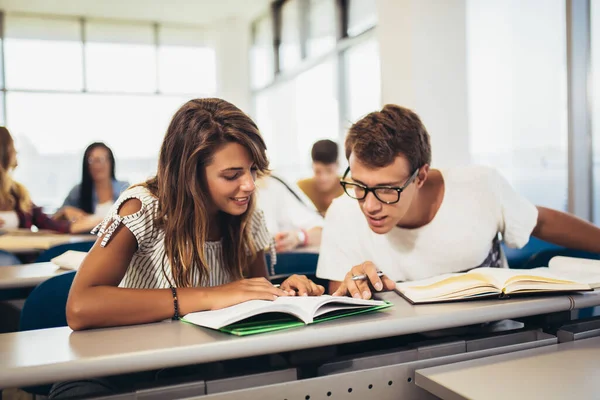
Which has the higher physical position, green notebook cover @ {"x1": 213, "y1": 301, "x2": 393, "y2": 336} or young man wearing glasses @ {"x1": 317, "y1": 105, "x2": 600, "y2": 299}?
young man wearing glasses @ {"x1": 317, "y1": 105, "x2": 600, "y2": 299}

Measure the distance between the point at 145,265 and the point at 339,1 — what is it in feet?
17.6

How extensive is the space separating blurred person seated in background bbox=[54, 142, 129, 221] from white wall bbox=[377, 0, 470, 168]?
2.41 m

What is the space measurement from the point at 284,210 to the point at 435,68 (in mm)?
1467

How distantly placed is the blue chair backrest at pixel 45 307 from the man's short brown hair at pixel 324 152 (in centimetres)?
258

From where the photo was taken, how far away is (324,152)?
392cm

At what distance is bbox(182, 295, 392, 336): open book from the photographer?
103cm

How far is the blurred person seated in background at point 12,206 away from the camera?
4047mm

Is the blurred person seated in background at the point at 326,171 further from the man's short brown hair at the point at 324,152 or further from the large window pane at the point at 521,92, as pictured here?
the large window pane at the point at 521,92

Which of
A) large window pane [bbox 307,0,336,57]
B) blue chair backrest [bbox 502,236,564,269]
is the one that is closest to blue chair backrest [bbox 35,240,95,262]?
blue chair backrest [bbox 502,236,564,269]

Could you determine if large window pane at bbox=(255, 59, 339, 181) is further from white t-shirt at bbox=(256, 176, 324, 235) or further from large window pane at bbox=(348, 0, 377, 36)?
white t-shirt at bbox=(256, 176, 324, 235)

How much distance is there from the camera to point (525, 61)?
3727 mm

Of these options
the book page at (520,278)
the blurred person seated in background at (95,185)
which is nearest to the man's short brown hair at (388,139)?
the book page at (520,278)

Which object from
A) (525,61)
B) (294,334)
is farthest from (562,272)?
(525,61)

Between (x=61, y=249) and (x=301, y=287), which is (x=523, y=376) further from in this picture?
(x=61, y=249)
